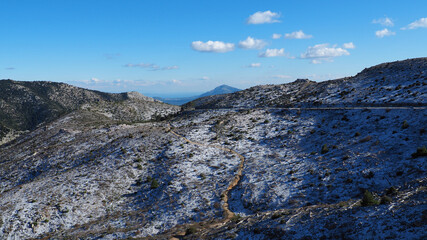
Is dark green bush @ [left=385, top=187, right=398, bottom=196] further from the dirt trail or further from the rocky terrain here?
the dirt trail

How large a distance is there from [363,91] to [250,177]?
39372 millimetres

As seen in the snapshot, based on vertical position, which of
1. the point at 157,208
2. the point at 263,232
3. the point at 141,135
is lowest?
the point at 157,208

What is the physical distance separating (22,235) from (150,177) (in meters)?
15.8

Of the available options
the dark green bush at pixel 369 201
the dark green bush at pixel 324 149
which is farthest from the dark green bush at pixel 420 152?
the dark green bush at pixel 369 201

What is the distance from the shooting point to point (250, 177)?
105 ft

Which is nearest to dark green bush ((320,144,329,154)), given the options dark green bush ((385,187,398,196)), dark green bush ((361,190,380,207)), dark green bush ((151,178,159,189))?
dark green bush ((385,187,398,196))

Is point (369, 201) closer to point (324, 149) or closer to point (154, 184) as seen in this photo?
point (324, 149)

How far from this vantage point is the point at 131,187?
35.1m

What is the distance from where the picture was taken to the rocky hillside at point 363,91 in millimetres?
45728

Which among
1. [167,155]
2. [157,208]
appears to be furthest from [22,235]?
[167,155]

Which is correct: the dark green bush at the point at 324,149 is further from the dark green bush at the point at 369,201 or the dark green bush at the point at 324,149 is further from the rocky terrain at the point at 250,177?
the dark green bush at the point at 369,201

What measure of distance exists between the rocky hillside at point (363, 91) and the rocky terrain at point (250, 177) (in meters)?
0.52

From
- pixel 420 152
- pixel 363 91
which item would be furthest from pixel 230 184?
pixel 363 91

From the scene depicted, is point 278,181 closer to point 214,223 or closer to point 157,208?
point 214,223
